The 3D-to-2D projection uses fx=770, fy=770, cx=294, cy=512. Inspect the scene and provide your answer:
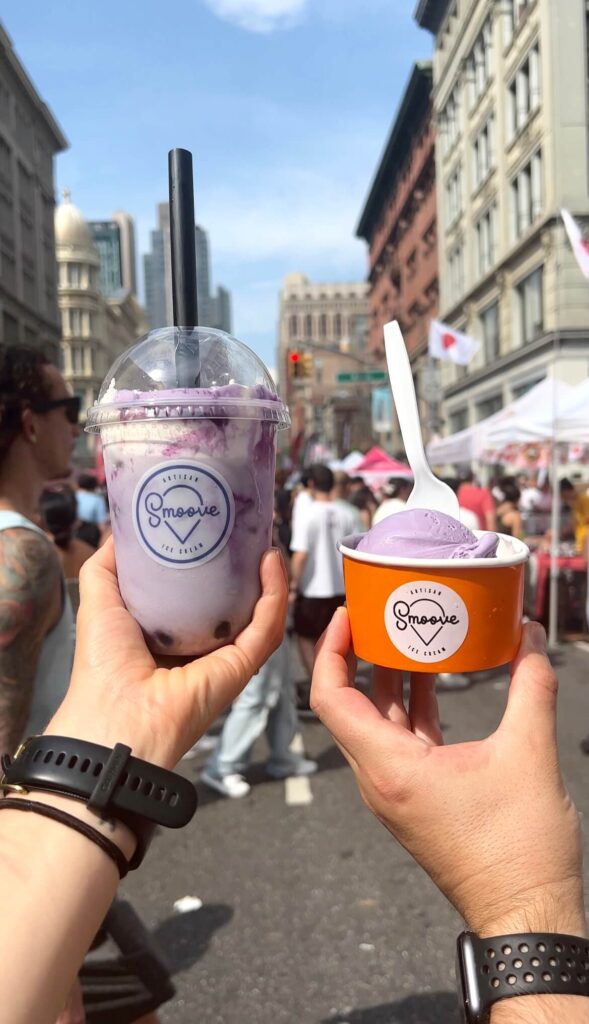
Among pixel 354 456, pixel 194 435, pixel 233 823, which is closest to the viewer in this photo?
pixel 194 435

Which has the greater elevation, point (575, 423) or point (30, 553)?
point (575, 423)

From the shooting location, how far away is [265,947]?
3.24 meters

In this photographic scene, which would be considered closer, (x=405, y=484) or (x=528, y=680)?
(x=528, y=680)

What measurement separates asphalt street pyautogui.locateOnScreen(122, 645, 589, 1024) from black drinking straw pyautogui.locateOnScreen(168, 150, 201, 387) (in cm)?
255

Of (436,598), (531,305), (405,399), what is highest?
(531,305)

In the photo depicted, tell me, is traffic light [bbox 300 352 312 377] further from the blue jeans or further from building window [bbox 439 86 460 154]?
the blue jeans

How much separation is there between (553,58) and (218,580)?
24.1 meters

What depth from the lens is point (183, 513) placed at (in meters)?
1.25

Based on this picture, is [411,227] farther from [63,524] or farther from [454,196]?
[63,524]

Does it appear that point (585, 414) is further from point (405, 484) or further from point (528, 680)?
point (528, 680)

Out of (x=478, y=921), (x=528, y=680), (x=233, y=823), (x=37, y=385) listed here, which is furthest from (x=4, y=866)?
(x=233, y=823)

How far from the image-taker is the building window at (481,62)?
87.8 ft

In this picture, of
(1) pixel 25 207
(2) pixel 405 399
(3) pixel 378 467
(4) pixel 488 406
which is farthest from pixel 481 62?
(1) pixel 25 207

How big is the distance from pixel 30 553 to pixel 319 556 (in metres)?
4.45
